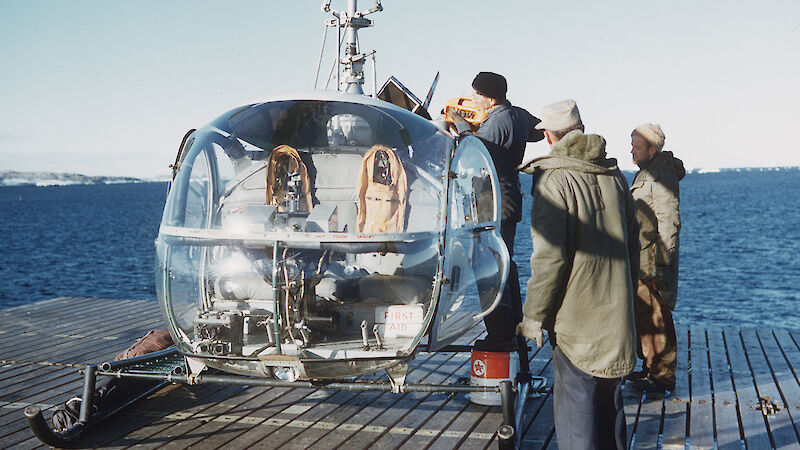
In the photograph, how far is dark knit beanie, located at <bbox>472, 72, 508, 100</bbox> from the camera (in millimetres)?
5168

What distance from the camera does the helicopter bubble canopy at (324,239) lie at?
13.4 ft

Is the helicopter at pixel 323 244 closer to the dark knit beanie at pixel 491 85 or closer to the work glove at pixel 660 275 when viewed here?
the dark knit beanie at pixel 491 85

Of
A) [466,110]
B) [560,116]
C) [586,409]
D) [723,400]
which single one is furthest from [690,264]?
[586,409]

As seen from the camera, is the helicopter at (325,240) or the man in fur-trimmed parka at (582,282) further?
the helicopter at (325,240)

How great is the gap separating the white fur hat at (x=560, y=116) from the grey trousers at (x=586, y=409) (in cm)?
117

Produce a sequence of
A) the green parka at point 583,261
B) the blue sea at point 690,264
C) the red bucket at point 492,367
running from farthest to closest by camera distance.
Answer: the blue sea at point 690,264
the red bucket at point 492,367
the green parka at point 583,261

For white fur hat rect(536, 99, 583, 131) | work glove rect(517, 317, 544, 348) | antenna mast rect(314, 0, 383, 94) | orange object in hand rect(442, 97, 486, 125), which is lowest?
work glove rect(517, 317, 544, 348)

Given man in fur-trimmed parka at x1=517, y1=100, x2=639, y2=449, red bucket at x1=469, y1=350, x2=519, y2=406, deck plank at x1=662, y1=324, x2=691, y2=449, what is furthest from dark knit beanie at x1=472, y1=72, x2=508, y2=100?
deck plank at x1=662, y1=324, x2=691, y2=449

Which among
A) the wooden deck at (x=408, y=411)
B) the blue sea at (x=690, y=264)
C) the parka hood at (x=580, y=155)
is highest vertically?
the parka hood at (x=580, y=155)

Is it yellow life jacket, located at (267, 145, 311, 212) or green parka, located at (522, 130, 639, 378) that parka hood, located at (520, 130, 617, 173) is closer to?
green parka, located at (522, 130, 639, 378)

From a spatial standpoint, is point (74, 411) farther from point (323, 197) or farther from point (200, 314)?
point (323, 197)

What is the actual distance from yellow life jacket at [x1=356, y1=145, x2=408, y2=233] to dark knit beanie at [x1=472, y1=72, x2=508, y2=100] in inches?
45.9

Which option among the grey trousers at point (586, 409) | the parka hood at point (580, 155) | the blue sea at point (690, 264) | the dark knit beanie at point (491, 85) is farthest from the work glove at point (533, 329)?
the blue sea at point (690, 264)

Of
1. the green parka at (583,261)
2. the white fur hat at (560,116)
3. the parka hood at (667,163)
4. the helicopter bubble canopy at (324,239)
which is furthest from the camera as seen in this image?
the parka hood at (667,163)
